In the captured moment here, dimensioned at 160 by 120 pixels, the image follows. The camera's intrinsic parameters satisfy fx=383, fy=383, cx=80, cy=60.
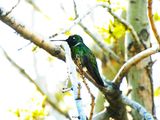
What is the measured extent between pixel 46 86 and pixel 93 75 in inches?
115

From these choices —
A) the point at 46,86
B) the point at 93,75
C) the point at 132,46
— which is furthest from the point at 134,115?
the point at 46,86

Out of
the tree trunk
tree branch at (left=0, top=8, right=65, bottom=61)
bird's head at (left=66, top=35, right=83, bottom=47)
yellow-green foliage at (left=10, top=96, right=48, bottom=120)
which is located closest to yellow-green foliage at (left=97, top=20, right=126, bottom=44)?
the tree trunk

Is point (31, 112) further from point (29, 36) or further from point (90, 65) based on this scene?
point (90, 65)

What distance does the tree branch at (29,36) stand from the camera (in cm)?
134

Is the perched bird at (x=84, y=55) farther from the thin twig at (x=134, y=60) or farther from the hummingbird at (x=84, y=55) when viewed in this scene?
the thin twig at (x=134, y=60)

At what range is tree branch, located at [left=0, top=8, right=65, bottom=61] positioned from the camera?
1343 millimetres

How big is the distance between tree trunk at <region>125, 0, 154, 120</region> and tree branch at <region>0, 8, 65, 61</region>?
919mm

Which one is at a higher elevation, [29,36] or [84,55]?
[29,36]

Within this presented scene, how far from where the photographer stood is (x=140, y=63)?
2537mm

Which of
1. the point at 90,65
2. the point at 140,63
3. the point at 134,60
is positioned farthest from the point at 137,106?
the point at 140,63

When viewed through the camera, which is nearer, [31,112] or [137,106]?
[137,106]

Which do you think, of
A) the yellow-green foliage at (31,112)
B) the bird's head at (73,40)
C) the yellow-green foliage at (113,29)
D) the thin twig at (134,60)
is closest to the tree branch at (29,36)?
the bird's head at (73,40)

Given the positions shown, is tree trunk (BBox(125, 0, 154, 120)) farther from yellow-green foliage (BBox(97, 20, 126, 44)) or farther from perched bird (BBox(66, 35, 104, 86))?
perched bird (BBox(66, 35, 104, 86))

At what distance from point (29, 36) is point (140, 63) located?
125 centimetres
